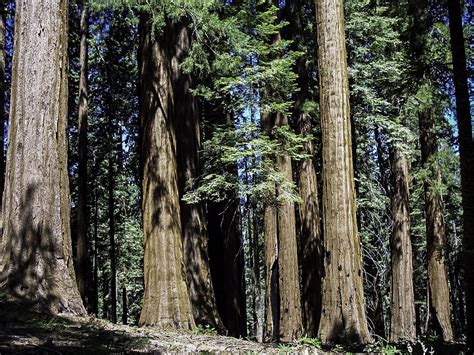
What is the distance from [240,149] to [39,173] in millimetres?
5392

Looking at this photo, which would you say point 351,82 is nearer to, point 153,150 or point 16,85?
point 153,150

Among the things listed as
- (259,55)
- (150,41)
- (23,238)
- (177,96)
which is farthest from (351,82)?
(23,238)

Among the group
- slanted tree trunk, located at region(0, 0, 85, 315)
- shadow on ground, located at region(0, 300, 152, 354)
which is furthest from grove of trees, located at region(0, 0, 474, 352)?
shadow on ground, located at region(0, 300, 152, 354)

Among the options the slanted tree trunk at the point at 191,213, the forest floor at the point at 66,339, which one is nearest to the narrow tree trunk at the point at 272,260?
the slanted tree trunk at the point at 191,213

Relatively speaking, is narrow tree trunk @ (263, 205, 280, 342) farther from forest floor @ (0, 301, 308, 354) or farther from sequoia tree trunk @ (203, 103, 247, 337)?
forest floor @ (0, 301, 308, 354)

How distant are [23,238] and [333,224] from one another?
422 centimetres

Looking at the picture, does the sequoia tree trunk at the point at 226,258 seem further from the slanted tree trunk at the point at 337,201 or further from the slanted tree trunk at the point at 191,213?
the slanted tree trunk at the point at 337,201

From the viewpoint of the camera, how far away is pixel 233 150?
10.9 m

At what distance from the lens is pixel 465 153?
311 inches

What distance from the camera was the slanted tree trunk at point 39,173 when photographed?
245 inches

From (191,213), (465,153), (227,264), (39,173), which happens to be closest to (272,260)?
(227,264)

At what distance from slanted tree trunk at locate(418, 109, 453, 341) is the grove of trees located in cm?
6

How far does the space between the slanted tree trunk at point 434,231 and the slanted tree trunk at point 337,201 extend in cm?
903

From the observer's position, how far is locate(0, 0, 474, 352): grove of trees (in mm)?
6703
